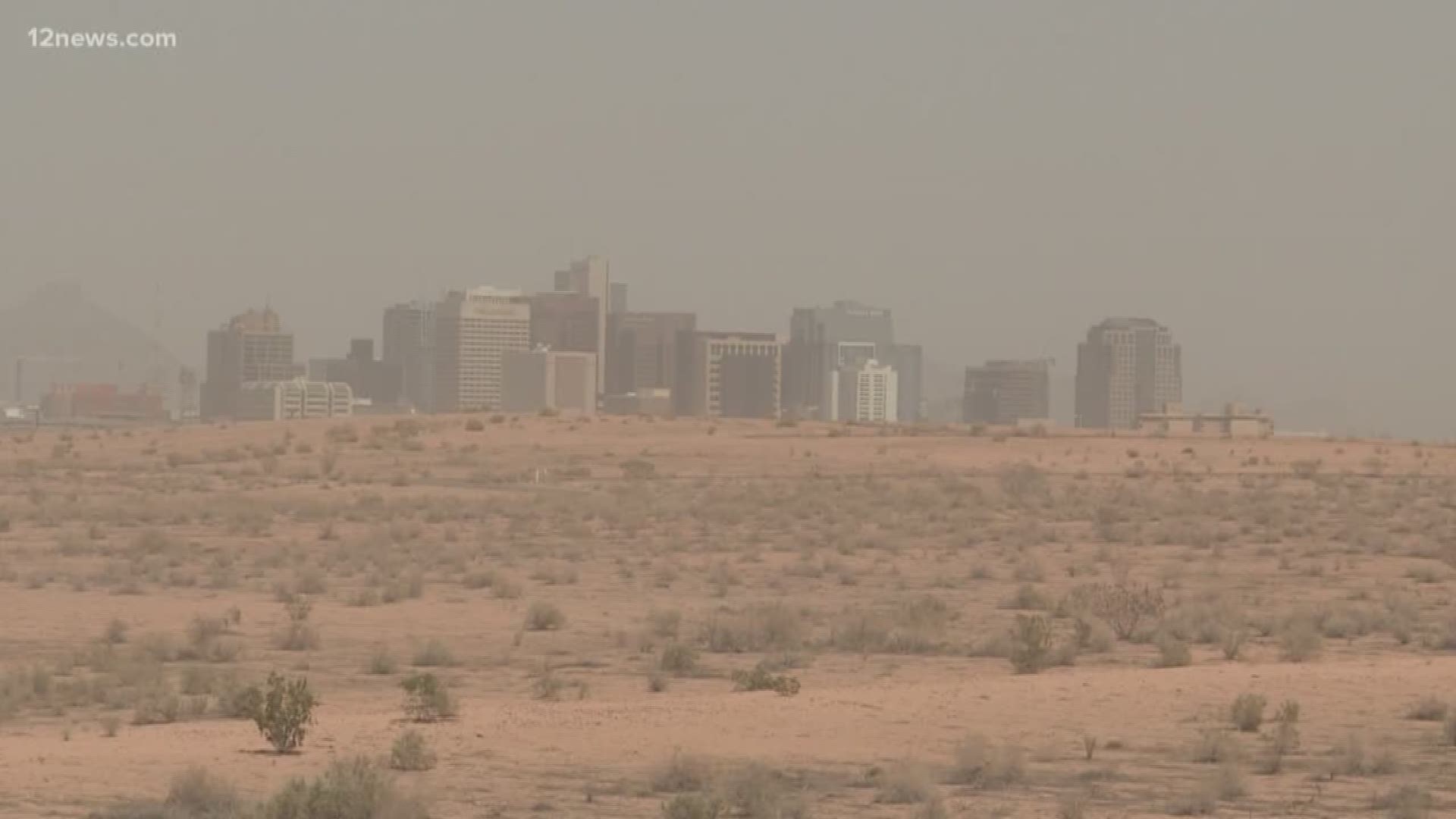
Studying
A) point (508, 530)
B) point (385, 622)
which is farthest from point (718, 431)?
point (385, 622)

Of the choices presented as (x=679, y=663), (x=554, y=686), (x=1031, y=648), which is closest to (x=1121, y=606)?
(x=1031, y=648)

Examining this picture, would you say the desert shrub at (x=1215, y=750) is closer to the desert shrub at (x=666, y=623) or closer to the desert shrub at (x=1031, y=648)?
the desert shrub at (x=1031, y=648)

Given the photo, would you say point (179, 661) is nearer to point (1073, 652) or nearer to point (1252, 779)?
point (1073, 652)

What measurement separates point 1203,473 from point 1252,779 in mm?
55395

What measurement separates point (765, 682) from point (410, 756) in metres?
5.68

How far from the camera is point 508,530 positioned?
5112 centimetres

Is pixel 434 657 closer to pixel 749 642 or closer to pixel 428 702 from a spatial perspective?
pixel 749 642

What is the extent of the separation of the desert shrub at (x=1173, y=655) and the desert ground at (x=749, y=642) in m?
0.29

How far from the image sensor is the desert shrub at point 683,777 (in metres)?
17.8

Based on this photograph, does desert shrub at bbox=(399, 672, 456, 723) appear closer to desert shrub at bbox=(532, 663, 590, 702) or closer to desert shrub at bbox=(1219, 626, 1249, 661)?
desert shrub at bbox=(532, 663, 590, 702)

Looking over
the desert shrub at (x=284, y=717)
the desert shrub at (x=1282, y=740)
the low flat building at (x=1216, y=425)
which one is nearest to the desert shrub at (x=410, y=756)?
the desert shrub at (x=284, y=717)

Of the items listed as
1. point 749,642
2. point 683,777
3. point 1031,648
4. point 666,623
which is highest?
point 1031,648

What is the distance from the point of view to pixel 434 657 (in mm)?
27703

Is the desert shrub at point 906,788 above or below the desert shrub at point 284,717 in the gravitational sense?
below
